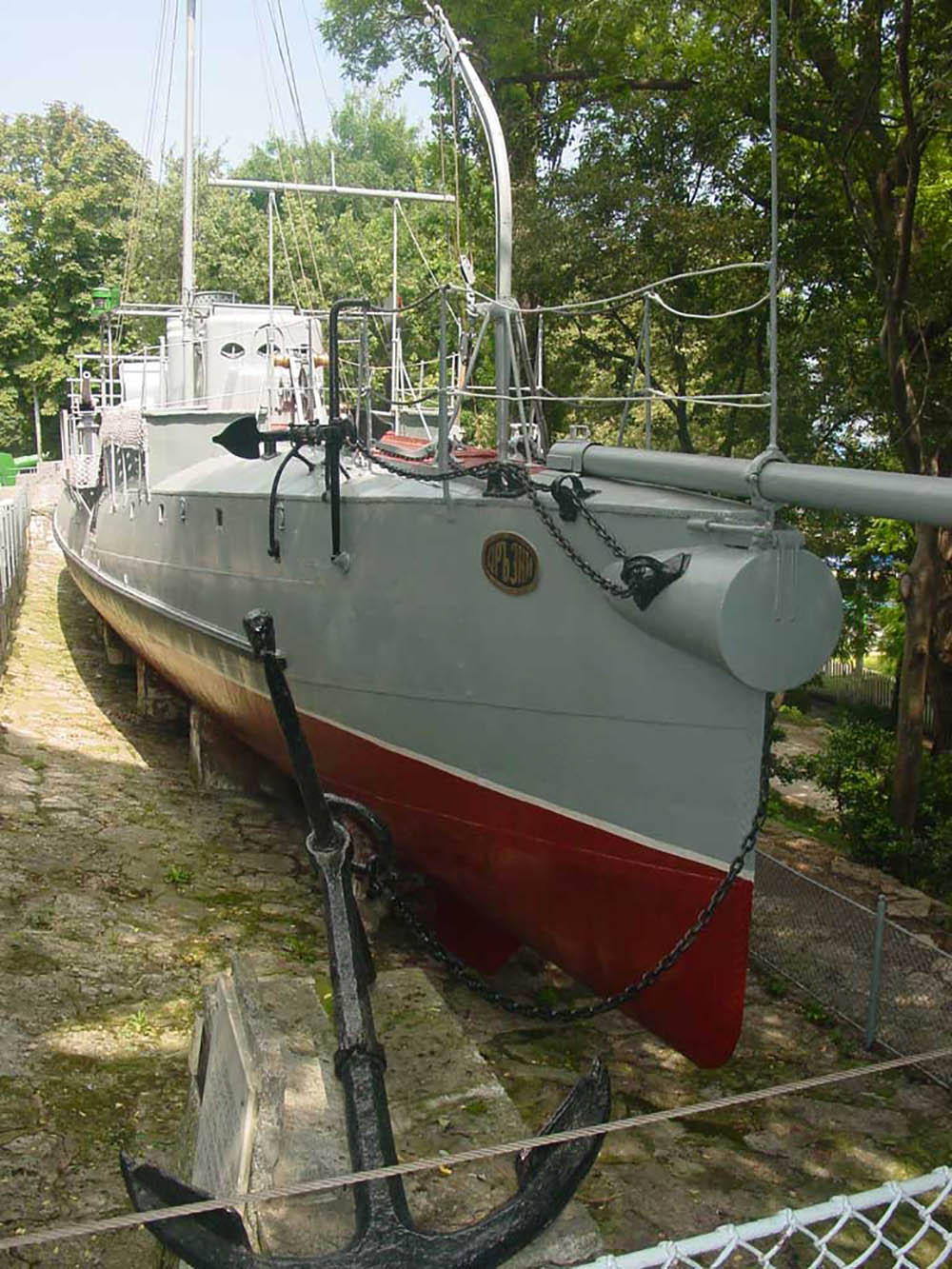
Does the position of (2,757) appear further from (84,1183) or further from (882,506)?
(882,506)

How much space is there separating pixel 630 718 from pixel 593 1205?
6.65 feet

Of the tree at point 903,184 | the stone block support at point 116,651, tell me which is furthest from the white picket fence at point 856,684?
the stone block support at point 116,651

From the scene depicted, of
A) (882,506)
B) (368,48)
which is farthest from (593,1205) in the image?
(368,48)

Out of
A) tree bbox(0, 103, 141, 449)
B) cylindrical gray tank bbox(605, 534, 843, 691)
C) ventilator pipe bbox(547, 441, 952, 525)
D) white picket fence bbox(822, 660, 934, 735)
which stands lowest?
white picket fence bbox(822, 660, 934, 735)

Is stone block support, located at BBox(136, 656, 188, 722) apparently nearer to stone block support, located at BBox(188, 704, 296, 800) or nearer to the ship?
stone block support, located at BBox(188, 704, 296, 800)

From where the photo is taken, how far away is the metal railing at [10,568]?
42.2 ft

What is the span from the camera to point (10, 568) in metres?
14.5

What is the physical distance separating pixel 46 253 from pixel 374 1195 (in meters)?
38.5

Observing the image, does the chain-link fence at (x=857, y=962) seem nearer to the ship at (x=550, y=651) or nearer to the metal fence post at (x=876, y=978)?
the metal fence post at (x=876, y=978)

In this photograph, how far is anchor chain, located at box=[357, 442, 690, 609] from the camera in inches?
191

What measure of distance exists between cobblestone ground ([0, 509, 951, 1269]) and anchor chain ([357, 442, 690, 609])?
2243mm

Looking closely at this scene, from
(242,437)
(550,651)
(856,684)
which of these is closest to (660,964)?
(550,651)

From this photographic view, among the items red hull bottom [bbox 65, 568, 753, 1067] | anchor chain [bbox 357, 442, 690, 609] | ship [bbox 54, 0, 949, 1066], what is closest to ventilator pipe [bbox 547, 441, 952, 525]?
ship [bbox 54, 0, 949, 1066]

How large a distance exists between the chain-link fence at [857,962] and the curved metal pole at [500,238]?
359 centimetres
